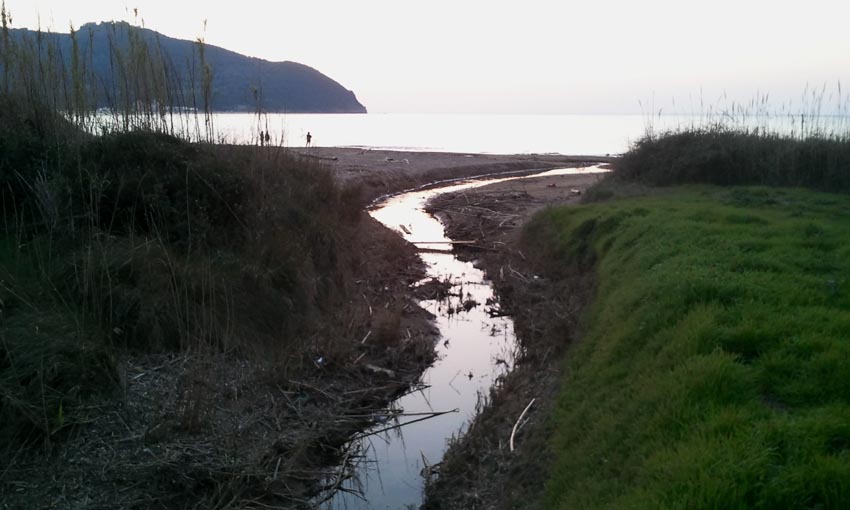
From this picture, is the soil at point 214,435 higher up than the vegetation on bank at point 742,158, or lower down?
lower down

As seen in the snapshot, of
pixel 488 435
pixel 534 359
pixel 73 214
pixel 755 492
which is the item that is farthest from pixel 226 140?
pixel 755 492

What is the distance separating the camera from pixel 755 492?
395cm

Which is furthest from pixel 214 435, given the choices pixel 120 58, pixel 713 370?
pixel 120 58

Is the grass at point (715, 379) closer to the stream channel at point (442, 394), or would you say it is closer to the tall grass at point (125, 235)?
the stream channel at point (442, 394)

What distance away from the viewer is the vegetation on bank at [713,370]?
416cm

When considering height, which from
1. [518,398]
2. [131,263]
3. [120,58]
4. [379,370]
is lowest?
[379,370]

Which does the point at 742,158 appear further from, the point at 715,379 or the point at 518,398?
the point at 715,379

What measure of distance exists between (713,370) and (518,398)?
3.91 meters

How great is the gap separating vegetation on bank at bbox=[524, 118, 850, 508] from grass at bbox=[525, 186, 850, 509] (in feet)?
0.04

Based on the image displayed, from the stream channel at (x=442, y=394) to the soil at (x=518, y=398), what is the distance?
1.14ft

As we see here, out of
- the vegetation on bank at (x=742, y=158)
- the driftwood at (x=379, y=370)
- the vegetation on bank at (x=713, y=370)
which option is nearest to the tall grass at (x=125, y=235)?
the driftwood at (x=379, y=370)

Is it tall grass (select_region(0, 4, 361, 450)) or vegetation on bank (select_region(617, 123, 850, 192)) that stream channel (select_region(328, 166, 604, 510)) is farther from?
vegetation on bank (select_region(617, 123, 850, 192))

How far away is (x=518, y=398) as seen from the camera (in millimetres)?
9008

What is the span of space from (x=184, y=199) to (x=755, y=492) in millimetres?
8870
